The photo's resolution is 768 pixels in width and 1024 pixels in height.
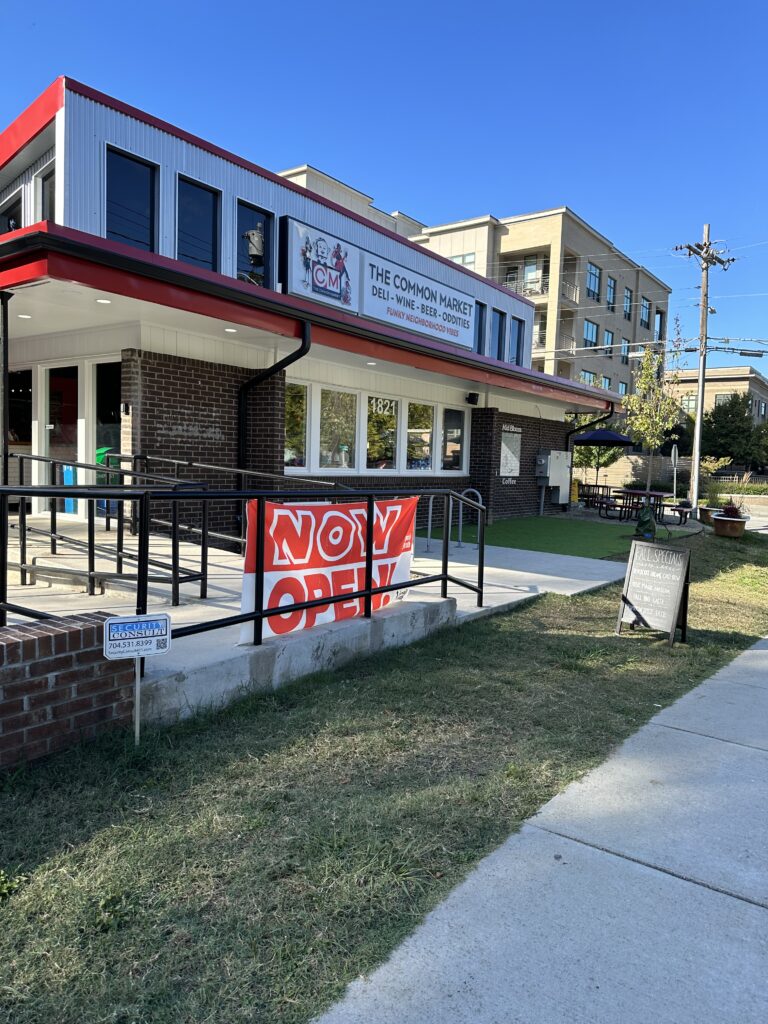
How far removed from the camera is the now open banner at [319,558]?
14.5 feet

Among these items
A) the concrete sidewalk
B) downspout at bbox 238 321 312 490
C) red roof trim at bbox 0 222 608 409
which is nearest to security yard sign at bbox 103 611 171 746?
the concrete sidewalk

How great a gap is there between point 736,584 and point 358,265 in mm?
7576

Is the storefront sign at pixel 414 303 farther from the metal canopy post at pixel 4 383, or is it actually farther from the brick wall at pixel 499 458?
the metal canopy post at pixel 4 383

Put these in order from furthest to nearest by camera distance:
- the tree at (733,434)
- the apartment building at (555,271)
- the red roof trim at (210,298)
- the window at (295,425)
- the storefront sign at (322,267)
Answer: the tree at (733,434) < the apartment building at (555,271) < the window at (295,425) < the storefront sign at (322,267) < the red roof trim at (210,298)

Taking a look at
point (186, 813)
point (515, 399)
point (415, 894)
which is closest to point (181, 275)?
point (186, 813)

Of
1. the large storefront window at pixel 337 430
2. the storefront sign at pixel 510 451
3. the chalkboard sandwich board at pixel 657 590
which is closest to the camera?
the chalkboard sandwich board at pixel 657 590

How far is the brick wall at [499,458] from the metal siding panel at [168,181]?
13.7ft

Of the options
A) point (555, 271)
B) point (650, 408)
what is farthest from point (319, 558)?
point (555, 271)

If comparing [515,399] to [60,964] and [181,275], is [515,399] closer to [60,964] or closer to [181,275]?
[181,275]

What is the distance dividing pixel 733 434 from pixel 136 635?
49.2m

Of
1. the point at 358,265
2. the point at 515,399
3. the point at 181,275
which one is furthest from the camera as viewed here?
the point at 515,399

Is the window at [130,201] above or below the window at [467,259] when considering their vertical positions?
below

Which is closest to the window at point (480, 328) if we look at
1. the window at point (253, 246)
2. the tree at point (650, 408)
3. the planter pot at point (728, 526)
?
the planter pot at point (728, 526)

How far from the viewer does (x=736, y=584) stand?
9727 millimetres
